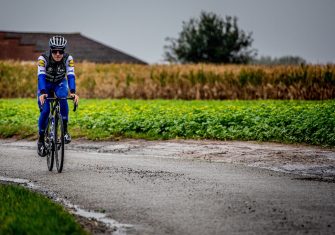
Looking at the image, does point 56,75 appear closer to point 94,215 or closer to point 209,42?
point 94,215

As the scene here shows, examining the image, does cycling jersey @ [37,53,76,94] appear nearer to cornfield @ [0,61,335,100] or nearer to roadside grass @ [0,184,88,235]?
roadside grass @ [0,184,88,235]

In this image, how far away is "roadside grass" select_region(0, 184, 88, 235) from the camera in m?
6.64

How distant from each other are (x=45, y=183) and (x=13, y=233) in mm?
4177

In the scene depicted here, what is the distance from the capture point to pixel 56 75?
39.7 feet

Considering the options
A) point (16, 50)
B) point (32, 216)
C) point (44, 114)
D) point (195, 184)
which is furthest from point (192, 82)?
point (16, 50)

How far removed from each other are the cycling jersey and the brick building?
194ft

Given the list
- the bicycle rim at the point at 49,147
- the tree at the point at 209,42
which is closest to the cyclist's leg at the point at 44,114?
the bicycle rim at the point at 49,147

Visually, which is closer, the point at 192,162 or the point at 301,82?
the point at 192,162

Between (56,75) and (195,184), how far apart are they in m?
3.49

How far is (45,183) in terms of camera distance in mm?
10750

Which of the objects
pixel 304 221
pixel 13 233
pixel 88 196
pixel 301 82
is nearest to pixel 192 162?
pixel 88 196

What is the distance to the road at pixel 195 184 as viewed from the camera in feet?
25.1

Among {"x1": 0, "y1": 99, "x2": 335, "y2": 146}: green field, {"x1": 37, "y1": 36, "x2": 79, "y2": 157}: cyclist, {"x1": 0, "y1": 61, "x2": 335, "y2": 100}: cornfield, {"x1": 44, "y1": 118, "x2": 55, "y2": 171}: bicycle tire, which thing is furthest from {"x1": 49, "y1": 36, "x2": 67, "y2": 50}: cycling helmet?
{"x1": 0, "y1": 61, "x2": 335, "y2": 100}: cornfield

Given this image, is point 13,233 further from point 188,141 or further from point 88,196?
point 188,141
